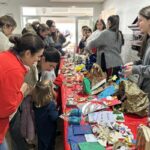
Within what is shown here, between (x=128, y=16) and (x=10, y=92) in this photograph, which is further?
(x=128, y=16)

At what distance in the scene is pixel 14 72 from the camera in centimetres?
113

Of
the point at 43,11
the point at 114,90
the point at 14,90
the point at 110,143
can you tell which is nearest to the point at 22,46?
the point at 14,90

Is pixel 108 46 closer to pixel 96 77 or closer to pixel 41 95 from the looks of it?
pixel 96 77

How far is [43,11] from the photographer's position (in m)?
6.86

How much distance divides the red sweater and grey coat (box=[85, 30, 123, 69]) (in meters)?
1.57

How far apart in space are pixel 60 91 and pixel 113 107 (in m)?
0.76

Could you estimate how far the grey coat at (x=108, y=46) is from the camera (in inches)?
102

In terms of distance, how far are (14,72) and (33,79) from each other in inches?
23.1

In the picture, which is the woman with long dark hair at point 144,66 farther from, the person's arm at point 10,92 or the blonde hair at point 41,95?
the person's arm at point 10,92

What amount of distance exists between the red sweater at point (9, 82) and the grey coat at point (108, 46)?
1573mm

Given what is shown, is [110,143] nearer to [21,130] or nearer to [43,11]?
[21,130]

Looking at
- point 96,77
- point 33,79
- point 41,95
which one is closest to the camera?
point 41,95

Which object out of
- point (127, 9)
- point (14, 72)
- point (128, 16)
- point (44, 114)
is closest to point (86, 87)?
point (44, 114)

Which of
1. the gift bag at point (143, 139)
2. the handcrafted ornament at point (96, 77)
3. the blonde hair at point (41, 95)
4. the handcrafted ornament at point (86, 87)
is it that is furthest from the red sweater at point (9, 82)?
the handcrafted ornament at point (96, 77)
